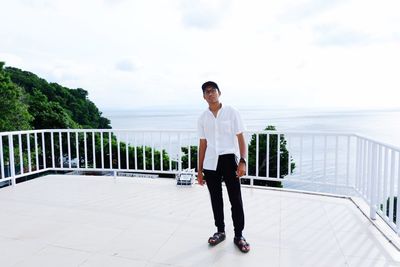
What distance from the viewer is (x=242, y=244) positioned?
227 cm

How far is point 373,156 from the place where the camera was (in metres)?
2.86

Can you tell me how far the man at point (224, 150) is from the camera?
2248 mm

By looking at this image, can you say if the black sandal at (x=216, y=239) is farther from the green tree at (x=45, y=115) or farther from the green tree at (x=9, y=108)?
the green tree at (x=45, y=115)

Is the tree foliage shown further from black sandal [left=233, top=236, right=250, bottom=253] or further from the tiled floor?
black sandal [left=233, top=236, right=250, bottom=253]

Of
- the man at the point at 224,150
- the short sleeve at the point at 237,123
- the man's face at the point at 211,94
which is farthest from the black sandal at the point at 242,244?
the man's face at the point at 211,94

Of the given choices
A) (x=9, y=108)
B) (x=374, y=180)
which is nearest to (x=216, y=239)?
(x=374, y=180)

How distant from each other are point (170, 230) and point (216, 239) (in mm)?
530


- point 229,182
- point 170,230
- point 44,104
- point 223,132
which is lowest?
point 170,230

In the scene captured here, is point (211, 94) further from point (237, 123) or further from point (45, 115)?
point (45, 115)

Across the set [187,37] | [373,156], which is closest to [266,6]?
[187,37]

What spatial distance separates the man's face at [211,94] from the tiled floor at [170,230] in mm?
1223

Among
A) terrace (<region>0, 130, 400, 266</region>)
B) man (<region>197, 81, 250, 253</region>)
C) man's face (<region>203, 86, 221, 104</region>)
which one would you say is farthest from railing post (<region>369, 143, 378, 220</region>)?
man's face (<region>203, 86, 221, 104</region>)

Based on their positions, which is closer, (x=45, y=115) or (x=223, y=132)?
(x=223, y=132)

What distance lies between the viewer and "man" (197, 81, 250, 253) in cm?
225
